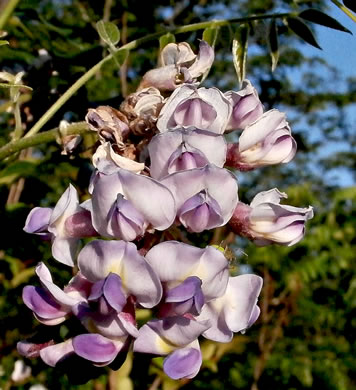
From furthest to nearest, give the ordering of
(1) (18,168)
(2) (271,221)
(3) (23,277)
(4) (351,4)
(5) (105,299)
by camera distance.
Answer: (3) (23,277)
(1) (18,168)
(4) (351,4)
(2) (271,221)
(5) (105,299)

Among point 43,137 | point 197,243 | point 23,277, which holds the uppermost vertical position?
point 43,137

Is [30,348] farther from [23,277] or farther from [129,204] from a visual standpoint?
[23,277]

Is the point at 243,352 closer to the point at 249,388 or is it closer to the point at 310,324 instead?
the point at 249,388

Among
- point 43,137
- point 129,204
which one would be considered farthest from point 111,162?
point 43,137

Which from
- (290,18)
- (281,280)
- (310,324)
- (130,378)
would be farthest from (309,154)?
(290,18)

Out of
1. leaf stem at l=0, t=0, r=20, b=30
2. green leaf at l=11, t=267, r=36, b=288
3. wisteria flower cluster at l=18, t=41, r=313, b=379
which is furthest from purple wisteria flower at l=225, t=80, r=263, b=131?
green leaf at l=11, t=267, r=36, b=288

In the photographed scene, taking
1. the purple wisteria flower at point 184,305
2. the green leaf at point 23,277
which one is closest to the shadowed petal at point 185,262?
the purple wisteria flower at point 184,305

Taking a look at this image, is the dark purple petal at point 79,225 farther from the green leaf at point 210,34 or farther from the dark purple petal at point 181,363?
the green leaf at point 210,34
